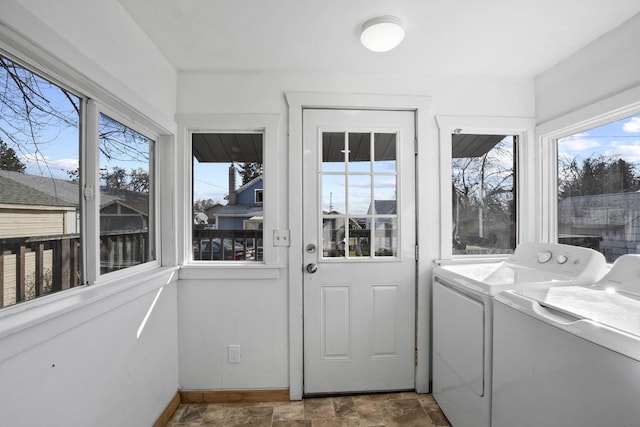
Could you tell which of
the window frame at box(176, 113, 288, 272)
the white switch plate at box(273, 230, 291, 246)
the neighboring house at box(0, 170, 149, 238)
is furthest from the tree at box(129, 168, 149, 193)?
the white switch plate at box(273, 230, 291, 246)

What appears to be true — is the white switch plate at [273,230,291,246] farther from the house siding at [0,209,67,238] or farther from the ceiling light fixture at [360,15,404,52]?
the ceiling light fixture at [360,15,404,52]

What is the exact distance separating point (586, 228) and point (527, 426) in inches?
52.7

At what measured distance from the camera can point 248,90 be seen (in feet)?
6.61

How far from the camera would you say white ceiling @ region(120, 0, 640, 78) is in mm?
1410

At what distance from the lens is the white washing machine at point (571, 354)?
2.89 ft

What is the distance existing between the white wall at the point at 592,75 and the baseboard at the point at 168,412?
123 inches

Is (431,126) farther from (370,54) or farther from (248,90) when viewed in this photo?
(248,90)

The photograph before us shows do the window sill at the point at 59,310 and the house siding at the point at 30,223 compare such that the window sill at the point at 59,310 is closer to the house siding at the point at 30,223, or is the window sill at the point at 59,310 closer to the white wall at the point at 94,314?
the white wall at the point at 94,314

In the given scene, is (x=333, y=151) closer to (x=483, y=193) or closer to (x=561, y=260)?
(x=483, y=193)

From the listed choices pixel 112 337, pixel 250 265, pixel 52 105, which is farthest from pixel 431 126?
pixel 112 337

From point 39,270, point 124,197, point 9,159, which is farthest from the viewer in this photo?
point 124,197

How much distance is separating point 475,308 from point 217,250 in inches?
64.7

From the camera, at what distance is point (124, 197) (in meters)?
1.61

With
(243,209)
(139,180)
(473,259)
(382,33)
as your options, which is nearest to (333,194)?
(243,209)
